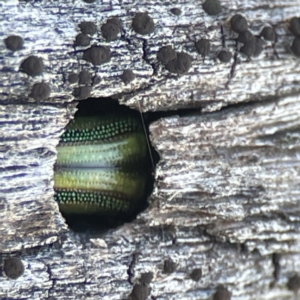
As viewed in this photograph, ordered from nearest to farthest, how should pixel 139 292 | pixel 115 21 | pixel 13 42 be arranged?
pixel 13 42 < pixel 115 21 < pixel 139 292

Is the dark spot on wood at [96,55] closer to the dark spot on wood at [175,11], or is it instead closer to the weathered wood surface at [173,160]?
the weathered wood surface at [173,160]

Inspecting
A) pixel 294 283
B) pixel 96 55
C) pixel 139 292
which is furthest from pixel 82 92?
pixel 294 283

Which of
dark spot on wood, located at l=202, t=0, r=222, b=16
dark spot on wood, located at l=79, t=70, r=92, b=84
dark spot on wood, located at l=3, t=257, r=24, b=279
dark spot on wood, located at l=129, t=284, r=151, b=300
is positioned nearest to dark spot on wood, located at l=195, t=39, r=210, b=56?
dark spot on wood, located at l=202, t=0, r=222, b=16

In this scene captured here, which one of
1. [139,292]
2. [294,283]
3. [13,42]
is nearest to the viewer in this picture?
[13,42]

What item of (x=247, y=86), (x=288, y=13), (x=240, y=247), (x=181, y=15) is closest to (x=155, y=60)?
(x=181, y=15)

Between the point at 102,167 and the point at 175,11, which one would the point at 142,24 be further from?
the point at 102,167

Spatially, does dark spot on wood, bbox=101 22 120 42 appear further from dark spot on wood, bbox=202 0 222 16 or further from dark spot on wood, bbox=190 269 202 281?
dark spot on wood, bbox=190 269 202 281
